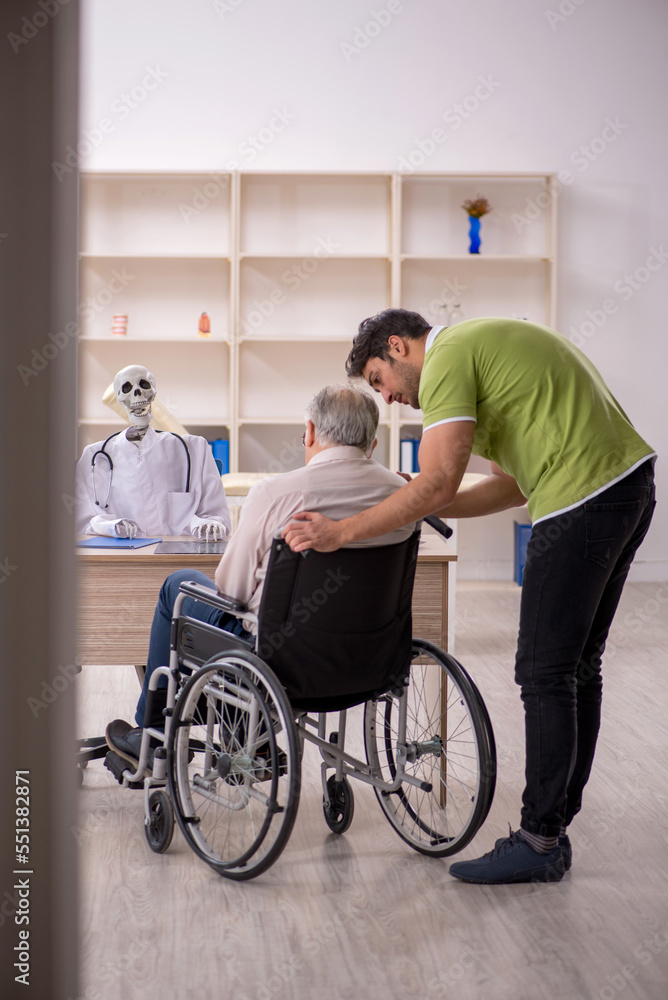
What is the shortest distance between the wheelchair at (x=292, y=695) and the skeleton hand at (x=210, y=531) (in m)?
0.53

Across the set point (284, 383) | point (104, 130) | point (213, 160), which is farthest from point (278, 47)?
point (284, 383)

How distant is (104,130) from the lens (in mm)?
6078

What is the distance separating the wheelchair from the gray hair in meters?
0.25

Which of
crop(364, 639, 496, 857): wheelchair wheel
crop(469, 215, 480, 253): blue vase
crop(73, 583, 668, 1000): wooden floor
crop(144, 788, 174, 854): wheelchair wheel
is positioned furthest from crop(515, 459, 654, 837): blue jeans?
crop(469, 215, 480, 253): blue vase

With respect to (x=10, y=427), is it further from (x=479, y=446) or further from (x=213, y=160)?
(x=213, y=160)

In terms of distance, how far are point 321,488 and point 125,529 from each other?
1029 mm

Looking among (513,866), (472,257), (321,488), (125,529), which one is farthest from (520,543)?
(321,488)

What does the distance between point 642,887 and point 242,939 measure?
891 millimetres

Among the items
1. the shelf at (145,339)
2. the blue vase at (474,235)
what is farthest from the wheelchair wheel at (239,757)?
the blue vase at (474,235)

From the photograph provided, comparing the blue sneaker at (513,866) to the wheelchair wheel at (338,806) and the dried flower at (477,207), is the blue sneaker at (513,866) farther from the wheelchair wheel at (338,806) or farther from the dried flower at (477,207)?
the dried flower at (477,207)

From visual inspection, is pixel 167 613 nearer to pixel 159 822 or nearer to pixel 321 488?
pixel 159 822

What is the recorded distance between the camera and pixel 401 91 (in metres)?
6.09

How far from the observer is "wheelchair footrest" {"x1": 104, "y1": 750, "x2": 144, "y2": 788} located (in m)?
2.58

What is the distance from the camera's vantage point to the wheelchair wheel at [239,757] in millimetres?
1914
